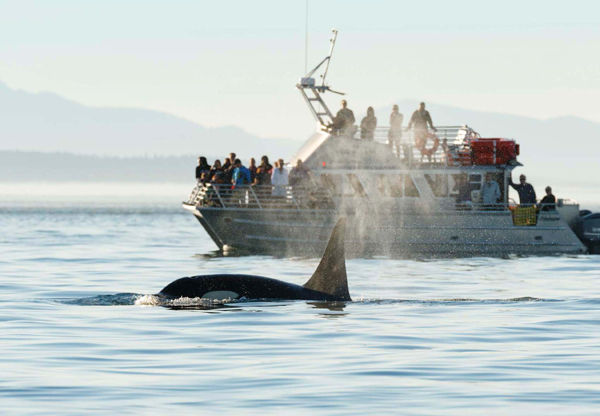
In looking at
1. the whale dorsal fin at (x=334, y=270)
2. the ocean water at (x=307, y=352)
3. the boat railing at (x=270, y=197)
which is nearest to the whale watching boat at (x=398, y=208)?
the boat railing at (x=270, y=197)

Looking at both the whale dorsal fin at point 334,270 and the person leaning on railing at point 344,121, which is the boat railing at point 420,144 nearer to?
the person leaning on railing at point 344,121

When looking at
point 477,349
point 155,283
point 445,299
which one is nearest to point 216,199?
point 155,283

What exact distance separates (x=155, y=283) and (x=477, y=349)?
40.7ft

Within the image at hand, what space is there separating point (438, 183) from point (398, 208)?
180 cm

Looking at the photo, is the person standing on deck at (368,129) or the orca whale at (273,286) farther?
the person standing on deck at (368,129)

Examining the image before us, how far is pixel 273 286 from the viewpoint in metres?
17.5

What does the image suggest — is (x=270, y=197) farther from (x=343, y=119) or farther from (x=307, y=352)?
(x=307, y=352)

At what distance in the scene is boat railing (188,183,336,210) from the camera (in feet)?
119

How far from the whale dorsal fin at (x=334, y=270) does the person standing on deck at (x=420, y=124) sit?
19.4 meters

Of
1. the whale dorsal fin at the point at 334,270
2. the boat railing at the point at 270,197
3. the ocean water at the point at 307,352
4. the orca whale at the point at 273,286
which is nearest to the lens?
the ocean water at the point at 307,352

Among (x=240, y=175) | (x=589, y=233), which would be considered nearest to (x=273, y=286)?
(x=240, y=175)

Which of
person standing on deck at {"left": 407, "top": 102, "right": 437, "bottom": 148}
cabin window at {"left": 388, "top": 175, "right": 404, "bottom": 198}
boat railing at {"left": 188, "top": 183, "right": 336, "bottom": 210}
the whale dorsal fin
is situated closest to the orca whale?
the whale dorsal fin

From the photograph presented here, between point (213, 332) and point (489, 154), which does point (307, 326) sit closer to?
point (213, 332)

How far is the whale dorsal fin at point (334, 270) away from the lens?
16812 millimetres
